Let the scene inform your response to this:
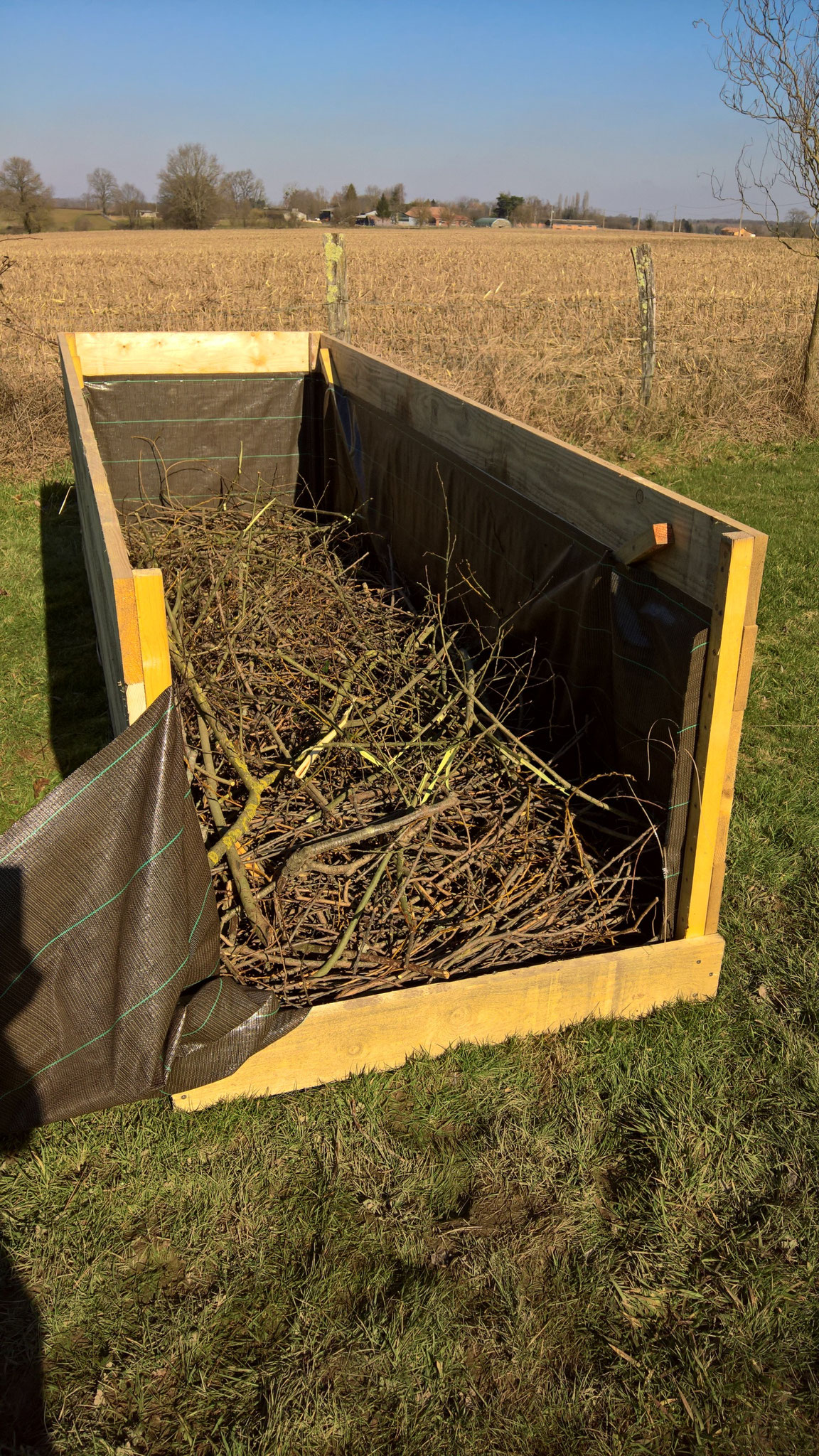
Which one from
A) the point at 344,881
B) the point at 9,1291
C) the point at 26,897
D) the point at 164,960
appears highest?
the point at 26,897

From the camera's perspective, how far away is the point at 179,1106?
7.64 feet

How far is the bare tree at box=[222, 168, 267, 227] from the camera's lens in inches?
2667

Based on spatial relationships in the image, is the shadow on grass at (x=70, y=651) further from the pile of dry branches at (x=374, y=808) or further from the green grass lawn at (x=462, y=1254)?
the green grass lawn at (x=462, y=1254)

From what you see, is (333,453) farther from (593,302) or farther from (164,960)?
(593,302)

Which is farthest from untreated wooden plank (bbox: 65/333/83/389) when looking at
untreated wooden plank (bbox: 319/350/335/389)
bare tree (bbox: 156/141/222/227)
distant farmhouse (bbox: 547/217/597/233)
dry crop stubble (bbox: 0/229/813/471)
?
distant farmhouse (bbox: 547/217/597/233)

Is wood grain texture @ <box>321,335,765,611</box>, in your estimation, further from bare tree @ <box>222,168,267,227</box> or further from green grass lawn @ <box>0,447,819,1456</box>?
bare tree @ <box>222,168,267,227</box>

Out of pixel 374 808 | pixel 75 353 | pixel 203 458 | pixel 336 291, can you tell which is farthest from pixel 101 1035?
pixel 336 291

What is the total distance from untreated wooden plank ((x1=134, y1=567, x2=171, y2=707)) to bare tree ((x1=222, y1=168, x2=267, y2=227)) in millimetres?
73497

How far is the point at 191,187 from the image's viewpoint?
5759 centimetres

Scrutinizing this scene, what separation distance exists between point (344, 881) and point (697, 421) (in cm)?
815

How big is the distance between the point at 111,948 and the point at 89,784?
0.37 metres

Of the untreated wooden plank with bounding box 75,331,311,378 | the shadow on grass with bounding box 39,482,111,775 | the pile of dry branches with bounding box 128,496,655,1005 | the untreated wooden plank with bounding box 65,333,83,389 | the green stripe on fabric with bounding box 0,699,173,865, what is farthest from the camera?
the untreated wooden plank with bounding box 75,331,311,378

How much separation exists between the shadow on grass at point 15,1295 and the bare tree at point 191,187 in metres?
64.8

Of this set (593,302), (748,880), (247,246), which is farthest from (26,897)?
(247,246)
